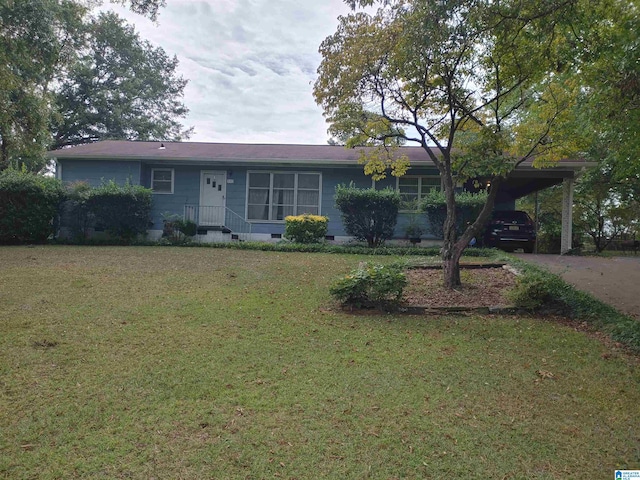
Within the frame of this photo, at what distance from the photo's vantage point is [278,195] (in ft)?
48.1

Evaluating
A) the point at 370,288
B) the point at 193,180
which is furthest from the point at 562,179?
the point at 193,180

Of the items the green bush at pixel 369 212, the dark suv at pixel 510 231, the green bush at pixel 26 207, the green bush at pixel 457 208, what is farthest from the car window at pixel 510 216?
the green bush at pixel 26 207

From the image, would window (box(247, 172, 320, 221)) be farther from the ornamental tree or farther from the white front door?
the ornamental tree

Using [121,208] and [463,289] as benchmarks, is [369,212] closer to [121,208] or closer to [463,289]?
[463,289]

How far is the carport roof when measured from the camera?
13.7 m

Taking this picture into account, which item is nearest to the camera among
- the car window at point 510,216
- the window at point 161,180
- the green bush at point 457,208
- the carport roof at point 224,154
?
the green bush at point 457,208

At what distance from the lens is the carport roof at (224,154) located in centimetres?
1373

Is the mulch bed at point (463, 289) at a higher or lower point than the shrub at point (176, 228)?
lower

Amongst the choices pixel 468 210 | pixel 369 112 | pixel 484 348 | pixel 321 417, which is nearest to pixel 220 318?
pixel 321 417

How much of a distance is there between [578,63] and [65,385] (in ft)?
24.9

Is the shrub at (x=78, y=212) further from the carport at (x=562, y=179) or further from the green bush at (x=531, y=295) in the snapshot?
the carport at (x=562, y=179)

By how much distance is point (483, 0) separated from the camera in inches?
189

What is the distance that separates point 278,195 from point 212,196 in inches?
96.0

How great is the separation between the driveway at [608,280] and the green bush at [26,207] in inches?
543
